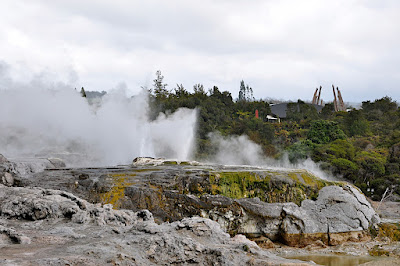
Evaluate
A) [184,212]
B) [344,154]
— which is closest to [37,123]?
[184,212]

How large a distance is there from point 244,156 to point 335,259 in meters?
18.7

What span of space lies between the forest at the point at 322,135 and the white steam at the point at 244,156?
0.49 m

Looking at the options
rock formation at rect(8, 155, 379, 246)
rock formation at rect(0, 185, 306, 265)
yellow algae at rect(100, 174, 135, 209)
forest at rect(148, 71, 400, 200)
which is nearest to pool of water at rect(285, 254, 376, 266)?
rock formation at rect(8, 155, 379, 246)

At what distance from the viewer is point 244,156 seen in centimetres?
3020

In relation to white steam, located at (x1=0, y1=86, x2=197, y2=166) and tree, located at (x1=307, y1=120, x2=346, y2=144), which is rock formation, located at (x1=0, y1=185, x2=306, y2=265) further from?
tree, located at (x1=307, y1=120, x2=346, y2=144)

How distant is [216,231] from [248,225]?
4.85 m

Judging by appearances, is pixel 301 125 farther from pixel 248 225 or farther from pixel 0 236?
pixel 0 236

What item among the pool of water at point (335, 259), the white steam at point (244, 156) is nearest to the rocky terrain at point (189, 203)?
the pool of water at point (335, 259)

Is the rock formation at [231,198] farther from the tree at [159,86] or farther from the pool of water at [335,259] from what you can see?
the tree at [159,86]

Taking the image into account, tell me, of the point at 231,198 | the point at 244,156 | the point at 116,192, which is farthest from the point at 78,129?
→ the point at 244,156

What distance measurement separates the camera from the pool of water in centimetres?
1112

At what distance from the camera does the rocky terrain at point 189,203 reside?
875 cm

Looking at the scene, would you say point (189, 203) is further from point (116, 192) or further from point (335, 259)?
point (335, 259)

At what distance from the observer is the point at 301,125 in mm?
44062
